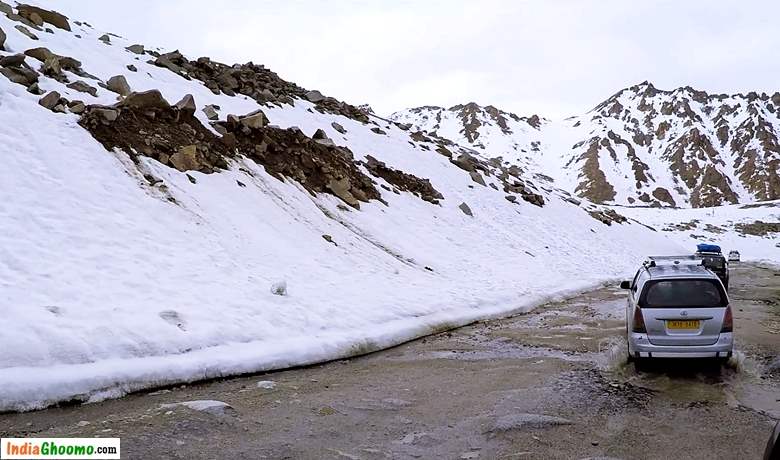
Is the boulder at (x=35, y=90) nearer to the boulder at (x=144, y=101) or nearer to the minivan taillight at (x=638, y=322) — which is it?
the boulder at (x=144, y=101)

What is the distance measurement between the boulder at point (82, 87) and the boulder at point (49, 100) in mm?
1951

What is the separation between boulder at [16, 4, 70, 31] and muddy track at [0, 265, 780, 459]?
23.2 meters

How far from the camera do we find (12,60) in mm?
16953

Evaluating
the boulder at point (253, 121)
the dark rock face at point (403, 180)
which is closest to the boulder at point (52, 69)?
the boulder at point (253, 121)

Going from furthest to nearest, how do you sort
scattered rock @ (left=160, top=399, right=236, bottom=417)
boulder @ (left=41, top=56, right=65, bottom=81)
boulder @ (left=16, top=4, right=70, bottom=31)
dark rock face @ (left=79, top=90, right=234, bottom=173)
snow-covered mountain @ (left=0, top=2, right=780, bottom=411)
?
boulder @ (left=16, top=4, right=70, bottom=31)
boulder @ (left=41, top=56, right=65, bottom=81)
dark rock face @ (left=79, top=90, right=234, bottom=173)
snow-covered mountain @ (left=0, top=2, right=780, bottom=411)
scattered rock @ (left=160, top=399, right=236, bottom=417)

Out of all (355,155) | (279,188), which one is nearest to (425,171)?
(355,155)

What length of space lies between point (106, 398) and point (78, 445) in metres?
1.74

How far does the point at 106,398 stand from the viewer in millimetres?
7418

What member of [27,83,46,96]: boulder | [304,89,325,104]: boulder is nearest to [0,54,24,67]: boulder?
[27,83,46,96]: boulder

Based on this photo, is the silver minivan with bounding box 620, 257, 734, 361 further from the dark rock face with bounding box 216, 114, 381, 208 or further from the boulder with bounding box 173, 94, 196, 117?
the boulder with bounding box 173, 94, 196, 117

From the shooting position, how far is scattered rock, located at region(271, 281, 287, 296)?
12320 mm

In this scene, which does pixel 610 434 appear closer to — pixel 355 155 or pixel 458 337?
pixel 458 337

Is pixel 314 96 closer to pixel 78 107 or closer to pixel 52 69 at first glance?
pixel 52 69

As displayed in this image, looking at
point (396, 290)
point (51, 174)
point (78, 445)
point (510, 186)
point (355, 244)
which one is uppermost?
point (510, 186)
